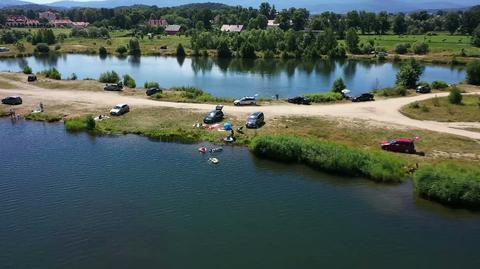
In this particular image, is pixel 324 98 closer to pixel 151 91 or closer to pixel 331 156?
pixel 331 156

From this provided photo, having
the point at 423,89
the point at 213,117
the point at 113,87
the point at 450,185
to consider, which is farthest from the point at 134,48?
the point at 450,185

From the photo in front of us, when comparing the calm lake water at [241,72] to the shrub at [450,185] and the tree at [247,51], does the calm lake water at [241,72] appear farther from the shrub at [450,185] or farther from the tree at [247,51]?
the shrub at [450,185]

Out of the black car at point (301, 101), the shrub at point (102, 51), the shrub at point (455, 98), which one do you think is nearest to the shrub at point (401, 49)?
the shrub at point (455, 98)

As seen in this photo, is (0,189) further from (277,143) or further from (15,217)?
(277,143)

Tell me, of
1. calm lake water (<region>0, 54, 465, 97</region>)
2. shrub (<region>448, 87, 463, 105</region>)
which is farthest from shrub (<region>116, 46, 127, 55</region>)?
shrub (<region>448, 87, 463, 105</region>)

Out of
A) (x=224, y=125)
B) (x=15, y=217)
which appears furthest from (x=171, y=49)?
(x=15, y=217)

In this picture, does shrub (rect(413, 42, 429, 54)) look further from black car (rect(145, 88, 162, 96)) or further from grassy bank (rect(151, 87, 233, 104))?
black car (rect(145, 88, 162, 96))
